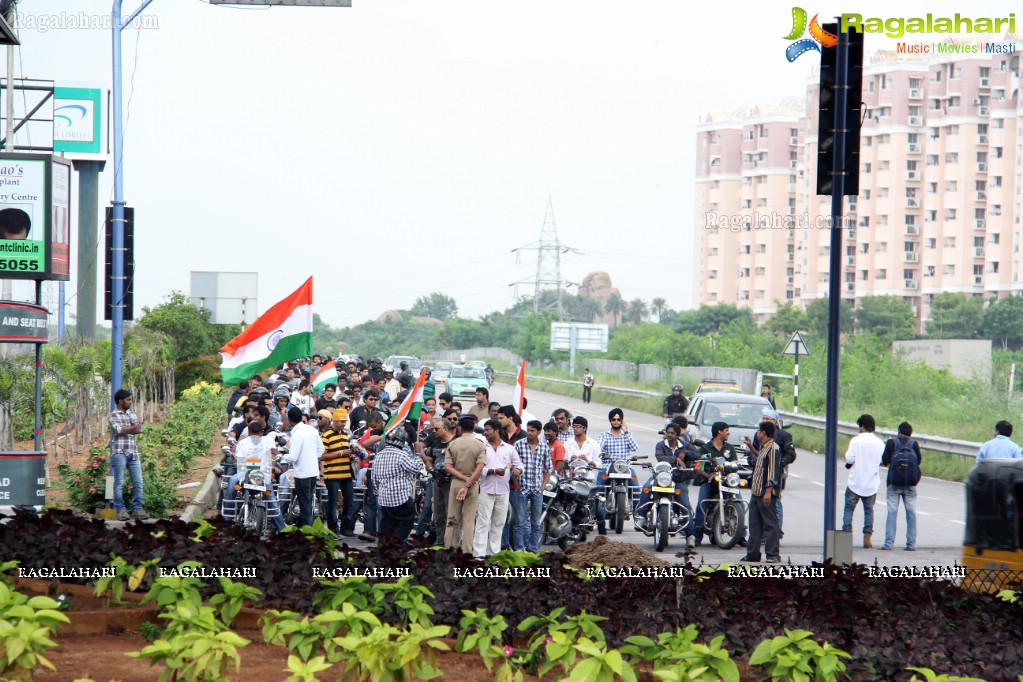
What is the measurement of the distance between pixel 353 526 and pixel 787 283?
389 feet

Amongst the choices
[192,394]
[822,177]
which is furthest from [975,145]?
[822,177]

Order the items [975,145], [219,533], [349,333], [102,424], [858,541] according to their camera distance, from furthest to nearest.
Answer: [349,333]
[975,145]
[102,424]
[858,541]
[219,533]

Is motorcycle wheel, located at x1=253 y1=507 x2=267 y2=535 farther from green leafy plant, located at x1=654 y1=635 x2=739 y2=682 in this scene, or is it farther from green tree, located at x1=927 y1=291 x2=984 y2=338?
green tree, located at x1=927 y1=291 x2=984 y2=338

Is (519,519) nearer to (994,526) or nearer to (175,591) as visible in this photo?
(994,526)

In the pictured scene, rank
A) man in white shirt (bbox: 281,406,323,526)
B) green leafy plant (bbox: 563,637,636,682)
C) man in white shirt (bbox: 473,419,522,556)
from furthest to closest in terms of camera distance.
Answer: man in white shirt (bbox: 281,406,323,526) → man in white shirt (bbox: 473,419,522,556) → green leafy plant (bbox: 563,637,636,682)

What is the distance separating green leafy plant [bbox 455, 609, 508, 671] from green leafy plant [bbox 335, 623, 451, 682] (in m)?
0.55

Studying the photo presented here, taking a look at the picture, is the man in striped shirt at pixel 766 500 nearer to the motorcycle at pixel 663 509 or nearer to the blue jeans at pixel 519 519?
the motorcycle at pixel 663 509

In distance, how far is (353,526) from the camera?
1575 cm

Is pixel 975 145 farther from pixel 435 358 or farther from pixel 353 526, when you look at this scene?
pixel 353 526

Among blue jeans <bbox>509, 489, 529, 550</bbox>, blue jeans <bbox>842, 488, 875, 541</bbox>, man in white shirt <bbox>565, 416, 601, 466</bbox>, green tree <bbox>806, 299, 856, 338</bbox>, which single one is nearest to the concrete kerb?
blue jeans <bbox>509, 489, 529, 550</bbox>

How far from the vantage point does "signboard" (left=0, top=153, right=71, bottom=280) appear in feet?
51.9

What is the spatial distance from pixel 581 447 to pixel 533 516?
1709 mm

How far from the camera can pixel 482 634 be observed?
5797 millimetres

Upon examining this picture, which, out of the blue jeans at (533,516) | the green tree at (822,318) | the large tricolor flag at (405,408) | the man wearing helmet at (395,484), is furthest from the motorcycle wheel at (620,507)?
the green tree at (822,318)
